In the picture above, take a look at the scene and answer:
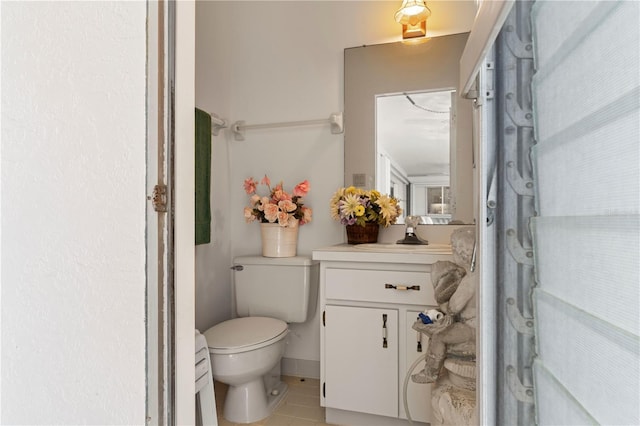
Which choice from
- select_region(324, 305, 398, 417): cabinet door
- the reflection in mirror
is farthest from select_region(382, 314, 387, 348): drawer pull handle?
the reflection in mirror

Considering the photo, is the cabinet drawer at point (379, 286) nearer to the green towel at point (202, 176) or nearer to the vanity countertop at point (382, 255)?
the vanity countertop at point (382, 255)

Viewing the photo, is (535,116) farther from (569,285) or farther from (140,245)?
(140,245)

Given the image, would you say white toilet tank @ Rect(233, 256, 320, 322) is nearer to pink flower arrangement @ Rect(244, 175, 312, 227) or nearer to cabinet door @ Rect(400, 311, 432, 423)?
pink flower arrangement @ Rect(244, 175, 312, 227)

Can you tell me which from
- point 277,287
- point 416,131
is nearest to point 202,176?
point 277,287

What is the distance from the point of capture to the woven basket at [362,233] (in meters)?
1.83

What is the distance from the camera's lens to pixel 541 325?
54 centimetres

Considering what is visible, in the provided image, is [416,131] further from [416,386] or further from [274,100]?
[416,386]

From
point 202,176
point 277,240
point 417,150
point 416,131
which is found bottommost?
point 277,240

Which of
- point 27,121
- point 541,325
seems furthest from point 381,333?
point 27,121

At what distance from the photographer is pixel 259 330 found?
1.66m

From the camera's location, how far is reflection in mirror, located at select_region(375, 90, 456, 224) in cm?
185

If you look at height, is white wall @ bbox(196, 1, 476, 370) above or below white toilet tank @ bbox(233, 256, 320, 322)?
above

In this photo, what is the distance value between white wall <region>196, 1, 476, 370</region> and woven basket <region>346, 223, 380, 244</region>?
0.18 m

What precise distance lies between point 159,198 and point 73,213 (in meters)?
0.24
